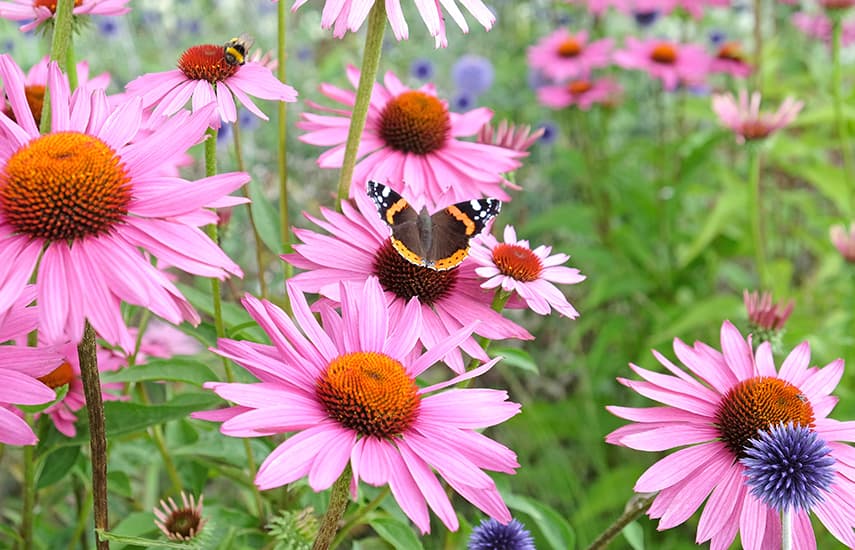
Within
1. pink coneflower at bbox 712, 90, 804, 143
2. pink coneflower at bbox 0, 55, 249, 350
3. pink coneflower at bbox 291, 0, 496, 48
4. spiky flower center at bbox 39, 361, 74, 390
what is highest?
pink coneflower at bbox 712, 90, 804, 143

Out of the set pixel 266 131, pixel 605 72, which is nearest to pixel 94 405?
pixel 266 131

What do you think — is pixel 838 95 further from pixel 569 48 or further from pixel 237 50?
pixel 237 50

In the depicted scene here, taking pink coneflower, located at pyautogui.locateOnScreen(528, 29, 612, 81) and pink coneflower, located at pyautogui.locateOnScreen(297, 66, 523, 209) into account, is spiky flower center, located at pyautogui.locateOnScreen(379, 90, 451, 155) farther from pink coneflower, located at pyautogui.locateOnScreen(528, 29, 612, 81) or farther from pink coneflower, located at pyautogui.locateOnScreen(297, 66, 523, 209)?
pink coneflower, located at pyautogui.locateOnScreen(528, 29, 612, 81)

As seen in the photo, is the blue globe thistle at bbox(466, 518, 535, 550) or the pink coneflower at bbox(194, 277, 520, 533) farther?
the blue globe thistle at bbox(466, 518, 535, 550)

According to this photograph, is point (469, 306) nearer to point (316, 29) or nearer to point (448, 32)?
point (448, 32)

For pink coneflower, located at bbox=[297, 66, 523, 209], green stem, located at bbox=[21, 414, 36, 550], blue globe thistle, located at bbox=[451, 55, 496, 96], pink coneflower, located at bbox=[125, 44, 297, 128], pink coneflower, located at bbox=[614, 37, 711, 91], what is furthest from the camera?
blue globe thistle, located at bbox=[451, 55, 496, 96]

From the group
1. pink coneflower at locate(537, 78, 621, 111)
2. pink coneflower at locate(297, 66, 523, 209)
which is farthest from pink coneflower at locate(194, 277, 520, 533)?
pink coneflower at locate(537, 78, 621, 111)

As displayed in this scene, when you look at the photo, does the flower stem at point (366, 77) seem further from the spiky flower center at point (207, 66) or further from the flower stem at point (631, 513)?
the flower stem at point (631, 513)
